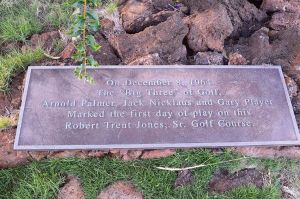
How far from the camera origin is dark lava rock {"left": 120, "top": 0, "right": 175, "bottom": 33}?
3486 mm

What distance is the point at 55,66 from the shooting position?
3.05 meters

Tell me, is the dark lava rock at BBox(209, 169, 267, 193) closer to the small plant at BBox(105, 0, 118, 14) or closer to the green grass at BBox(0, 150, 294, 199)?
the green grass at BBox(0, 150, 294, 199)

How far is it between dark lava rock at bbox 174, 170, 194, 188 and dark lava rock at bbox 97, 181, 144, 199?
294 millimetres

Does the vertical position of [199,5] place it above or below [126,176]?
above

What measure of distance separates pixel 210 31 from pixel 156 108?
→ 39.7 inches

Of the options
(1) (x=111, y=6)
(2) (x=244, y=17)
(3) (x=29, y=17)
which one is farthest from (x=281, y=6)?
(3) (x=29, y=17)

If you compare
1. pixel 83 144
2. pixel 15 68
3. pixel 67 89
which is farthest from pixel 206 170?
pixel 15 68

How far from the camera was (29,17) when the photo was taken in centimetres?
365

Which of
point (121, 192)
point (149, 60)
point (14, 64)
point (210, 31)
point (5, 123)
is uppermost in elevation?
point (210, 31)

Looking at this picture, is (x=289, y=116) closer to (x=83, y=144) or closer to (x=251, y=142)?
(x=251, y=142)

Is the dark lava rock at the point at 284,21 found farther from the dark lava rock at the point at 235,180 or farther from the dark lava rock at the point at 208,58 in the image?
the dark lava rock at the point at 235,180

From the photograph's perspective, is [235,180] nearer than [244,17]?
Yes

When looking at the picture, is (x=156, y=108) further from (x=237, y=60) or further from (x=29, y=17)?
(x=29, y=17)

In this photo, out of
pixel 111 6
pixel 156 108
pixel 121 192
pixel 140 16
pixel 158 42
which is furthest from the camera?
pixel 111 6
